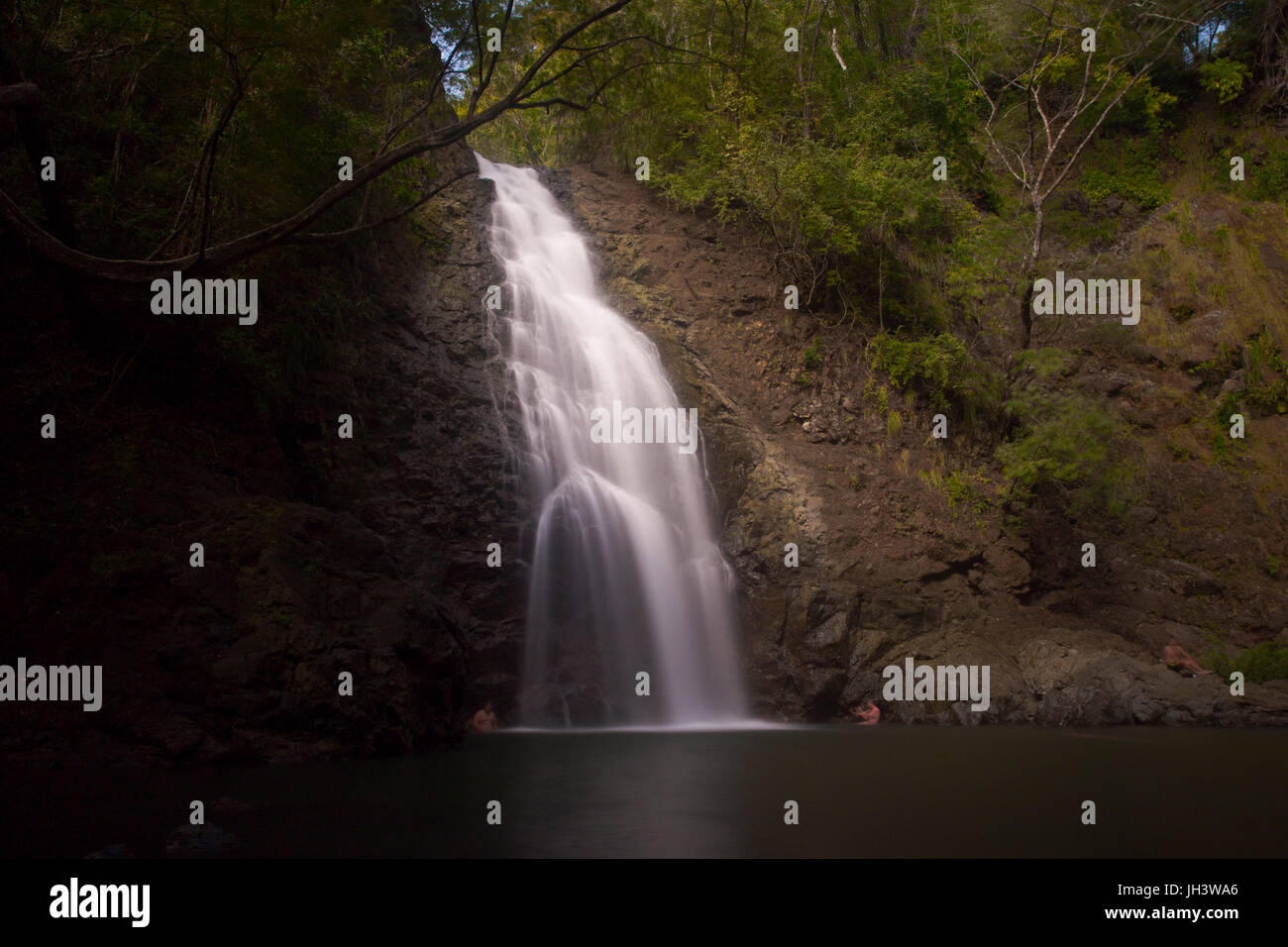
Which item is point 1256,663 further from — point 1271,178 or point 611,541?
point 1271,178

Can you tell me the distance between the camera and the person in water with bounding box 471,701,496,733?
12125 millimetres

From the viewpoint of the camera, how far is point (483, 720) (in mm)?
12266

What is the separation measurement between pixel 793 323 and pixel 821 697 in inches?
362

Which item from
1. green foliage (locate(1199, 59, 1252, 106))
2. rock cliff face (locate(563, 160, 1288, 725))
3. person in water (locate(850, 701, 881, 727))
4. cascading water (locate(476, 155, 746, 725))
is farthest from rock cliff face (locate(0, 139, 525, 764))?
green foliage (locate(1199, 59, 1252, 106))

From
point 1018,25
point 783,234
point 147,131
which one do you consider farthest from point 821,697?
point 1018,25

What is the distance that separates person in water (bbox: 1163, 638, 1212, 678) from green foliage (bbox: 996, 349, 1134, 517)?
2.69 metres

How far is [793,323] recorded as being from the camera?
62.1ft

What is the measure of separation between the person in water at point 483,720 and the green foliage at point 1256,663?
40.0ft

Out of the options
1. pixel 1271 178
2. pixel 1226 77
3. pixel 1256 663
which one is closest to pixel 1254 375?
pixel 1271 178

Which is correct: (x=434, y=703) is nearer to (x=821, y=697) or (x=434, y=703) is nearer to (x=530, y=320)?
(x=821, y=697)

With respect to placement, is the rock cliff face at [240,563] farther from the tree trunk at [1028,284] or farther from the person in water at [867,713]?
the tree trunk at [1028,284]

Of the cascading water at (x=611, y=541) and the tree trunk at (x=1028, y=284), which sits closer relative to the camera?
the cascading water at (x=611, y=541)

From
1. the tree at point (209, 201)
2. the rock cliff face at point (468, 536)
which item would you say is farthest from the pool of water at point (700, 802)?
the tree at point (209, 201)

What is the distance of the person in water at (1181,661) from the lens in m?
13.7
